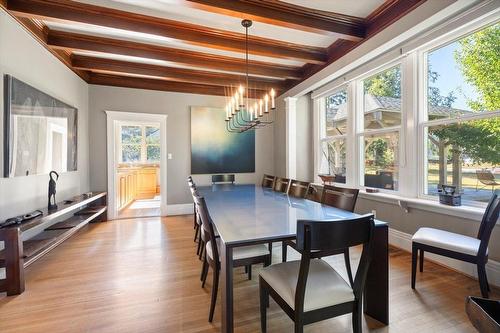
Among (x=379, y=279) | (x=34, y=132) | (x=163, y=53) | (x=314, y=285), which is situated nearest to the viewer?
(x=314, y=285)

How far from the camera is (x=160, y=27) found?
2.78 metres

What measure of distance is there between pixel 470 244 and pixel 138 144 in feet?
23.8

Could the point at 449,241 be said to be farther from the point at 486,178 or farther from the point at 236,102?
the point at 236,102

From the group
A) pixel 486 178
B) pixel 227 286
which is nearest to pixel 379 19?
pixel 486 178

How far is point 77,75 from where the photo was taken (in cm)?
397

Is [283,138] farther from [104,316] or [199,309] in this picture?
[104,316]

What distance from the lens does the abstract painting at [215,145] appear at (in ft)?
16.2

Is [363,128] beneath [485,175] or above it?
above

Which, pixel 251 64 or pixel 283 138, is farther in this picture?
pixel 283 138

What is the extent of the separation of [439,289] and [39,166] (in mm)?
4355

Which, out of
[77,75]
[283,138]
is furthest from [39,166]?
[283,138]

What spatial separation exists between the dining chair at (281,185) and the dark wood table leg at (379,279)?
164 centimetres

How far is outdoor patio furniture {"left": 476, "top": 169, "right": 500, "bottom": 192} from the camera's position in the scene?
7.23ft

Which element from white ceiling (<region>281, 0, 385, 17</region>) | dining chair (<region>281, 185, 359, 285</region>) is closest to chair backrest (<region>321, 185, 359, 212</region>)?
dining chair (<region>281, 185, 359, 285</region>)
